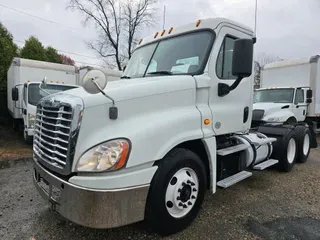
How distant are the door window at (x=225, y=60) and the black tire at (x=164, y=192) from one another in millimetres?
1201

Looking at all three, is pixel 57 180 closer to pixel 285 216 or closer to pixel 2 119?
pixel 285 216

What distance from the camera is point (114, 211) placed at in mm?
2322

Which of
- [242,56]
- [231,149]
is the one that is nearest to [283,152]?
[231,149]

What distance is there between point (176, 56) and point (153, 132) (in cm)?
137

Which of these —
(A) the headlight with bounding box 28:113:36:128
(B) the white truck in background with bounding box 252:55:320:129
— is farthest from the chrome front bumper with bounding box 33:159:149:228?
(B) the white truck in background with bounding box 252:55:320:129

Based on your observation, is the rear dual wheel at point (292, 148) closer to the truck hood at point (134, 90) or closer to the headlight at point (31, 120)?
the truck hood at point (134, 90)

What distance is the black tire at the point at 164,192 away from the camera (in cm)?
257

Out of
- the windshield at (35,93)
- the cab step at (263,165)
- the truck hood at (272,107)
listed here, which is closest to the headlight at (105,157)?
the cab step at (263,165)

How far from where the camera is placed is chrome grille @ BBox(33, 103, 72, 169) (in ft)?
7.86

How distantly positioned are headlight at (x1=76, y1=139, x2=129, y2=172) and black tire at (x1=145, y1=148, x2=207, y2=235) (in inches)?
19.0

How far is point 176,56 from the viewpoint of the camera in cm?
339

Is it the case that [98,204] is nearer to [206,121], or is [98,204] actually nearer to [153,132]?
[153,132]

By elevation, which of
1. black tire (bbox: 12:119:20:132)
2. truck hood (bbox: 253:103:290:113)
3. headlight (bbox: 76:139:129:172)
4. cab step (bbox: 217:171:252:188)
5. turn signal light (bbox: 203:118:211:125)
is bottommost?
black tire (bbox: 12:119:20:132)

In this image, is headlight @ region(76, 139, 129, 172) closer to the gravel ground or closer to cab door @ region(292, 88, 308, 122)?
the gravel ground
